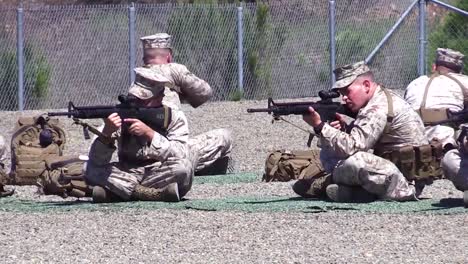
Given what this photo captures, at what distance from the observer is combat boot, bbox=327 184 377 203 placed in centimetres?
1174

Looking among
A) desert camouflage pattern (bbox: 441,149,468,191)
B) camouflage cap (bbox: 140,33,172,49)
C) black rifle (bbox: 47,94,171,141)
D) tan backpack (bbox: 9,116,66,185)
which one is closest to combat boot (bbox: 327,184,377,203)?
desert camouflage pattern (bbox: 441,149,468,191)

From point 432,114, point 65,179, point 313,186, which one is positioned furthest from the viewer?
point 432,114

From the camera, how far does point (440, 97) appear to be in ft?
45.3

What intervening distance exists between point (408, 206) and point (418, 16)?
45.7 ft

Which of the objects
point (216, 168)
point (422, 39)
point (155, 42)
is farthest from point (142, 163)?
point (422, 39)

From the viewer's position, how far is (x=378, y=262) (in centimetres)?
873

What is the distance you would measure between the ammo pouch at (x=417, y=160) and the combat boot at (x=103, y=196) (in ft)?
7.16

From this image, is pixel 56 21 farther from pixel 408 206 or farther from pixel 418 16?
pixel 408 206

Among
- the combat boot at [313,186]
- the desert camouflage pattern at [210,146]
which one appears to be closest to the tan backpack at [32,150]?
the desert camouflage pattern at [210,146]

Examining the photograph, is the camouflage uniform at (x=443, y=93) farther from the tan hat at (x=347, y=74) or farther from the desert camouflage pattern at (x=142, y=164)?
the desert camouflage pattern at (x=142, y=164)

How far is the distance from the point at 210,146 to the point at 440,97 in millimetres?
2540

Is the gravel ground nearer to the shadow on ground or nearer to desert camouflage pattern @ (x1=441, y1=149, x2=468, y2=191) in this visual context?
the shadow on ground

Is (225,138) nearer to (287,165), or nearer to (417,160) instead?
(287,165)

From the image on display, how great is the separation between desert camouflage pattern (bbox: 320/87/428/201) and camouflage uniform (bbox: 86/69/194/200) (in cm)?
117
